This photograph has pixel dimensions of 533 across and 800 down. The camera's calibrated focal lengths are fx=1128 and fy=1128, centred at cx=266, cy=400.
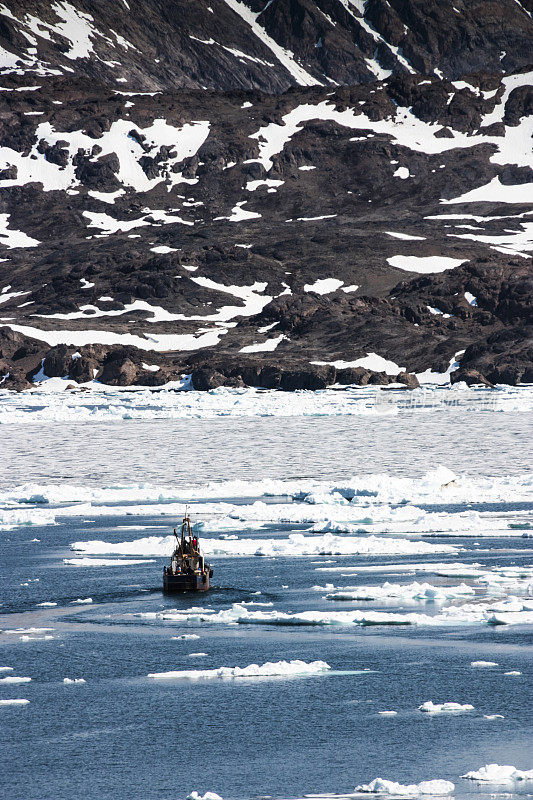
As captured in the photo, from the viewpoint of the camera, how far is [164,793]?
1302 centimetres

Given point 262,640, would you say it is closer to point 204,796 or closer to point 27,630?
point 27,630

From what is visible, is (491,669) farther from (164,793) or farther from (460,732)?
(164,793)

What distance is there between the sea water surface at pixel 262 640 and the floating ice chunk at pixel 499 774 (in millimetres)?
117

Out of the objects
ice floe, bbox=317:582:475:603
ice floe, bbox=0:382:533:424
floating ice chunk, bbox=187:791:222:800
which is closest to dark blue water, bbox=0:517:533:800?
floating ice chunk, bbox=187:791:222:800

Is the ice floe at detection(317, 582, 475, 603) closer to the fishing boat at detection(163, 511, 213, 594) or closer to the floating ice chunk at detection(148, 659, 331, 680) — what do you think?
the fishing boat at detection(163, 511, 213, 594)

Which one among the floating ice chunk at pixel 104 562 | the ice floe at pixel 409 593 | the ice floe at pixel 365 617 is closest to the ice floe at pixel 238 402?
the floating ice chunk at pixel 104 562

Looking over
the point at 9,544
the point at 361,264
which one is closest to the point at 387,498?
the point at 9,544

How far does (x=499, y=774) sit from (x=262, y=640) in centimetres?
776

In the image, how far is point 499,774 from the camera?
43.0 ft

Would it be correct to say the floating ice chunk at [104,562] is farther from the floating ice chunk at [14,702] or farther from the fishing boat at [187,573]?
the floating ice chunk at [14,702]

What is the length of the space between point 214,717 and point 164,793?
9.85 feet

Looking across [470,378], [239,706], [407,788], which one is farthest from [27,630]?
[470,378]

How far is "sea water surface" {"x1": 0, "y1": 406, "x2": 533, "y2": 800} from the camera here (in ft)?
46.1

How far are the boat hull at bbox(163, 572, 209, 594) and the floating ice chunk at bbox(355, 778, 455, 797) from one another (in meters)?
12.3
